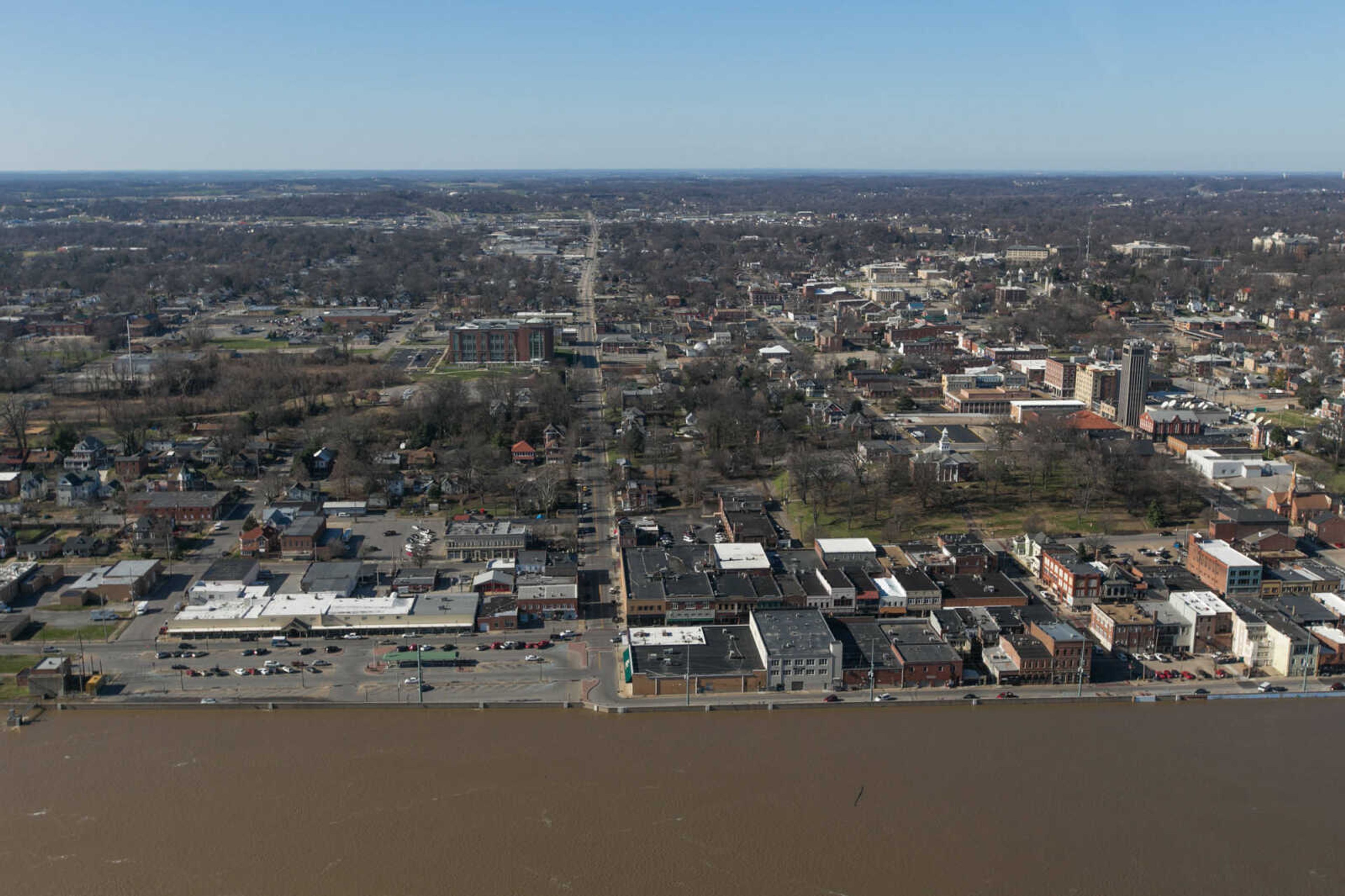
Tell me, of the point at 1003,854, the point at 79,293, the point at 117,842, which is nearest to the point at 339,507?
the point at 117,842

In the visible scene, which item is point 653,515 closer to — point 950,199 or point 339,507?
point 339,507

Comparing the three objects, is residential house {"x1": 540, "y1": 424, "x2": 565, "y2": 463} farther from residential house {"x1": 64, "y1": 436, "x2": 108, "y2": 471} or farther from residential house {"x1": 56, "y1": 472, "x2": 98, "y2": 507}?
residential house {"x1": 64, "y1": 436, "x2": 108, "y2": 471}

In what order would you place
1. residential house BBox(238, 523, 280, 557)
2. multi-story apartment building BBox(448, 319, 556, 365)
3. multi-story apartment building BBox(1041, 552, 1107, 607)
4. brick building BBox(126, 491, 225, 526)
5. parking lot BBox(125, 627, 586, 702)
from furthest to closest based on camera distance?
multi-story apartment building BBox(448, 319, 556, 365)
brick building BBox(126, 491, 225, 526)
residential house BBox(238, 523, 280, 557)
multi-story apartment building BBox(1041, 552, 1107, 607)
parking lot BBox(125, 627, 586, 702)

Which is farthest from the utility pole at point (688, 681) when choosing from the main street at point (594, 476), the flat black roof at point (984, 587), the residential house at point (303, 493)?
the residential house at point (303, 493)

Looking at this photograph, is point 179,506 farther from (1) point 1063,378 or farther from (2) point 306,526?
(1) point 1063,378

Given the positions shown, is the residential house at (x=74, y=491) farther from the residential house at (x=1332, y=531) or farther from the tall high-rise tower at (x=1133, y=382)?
the tall high-rise tower at (x=1133, y=382)

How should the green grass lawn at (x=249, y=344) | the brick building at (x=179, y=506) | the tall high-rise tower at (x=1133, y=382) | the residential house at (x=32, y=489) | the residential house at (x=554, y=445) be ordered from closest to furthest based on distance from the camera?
the brick building at (x=179, y=506), the residential house at (x=32, y=489), the residential house at (x=554, y=445), the tall high-rise tower at (x=1133, y=382), the green grass lawn at (x=249, y=344)

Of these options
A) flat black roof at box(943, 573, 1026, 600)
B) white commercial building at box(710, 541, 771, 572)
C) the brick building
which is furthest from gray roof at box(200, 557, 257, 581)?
flat black roof at box(943, 573, 1026, 600)
